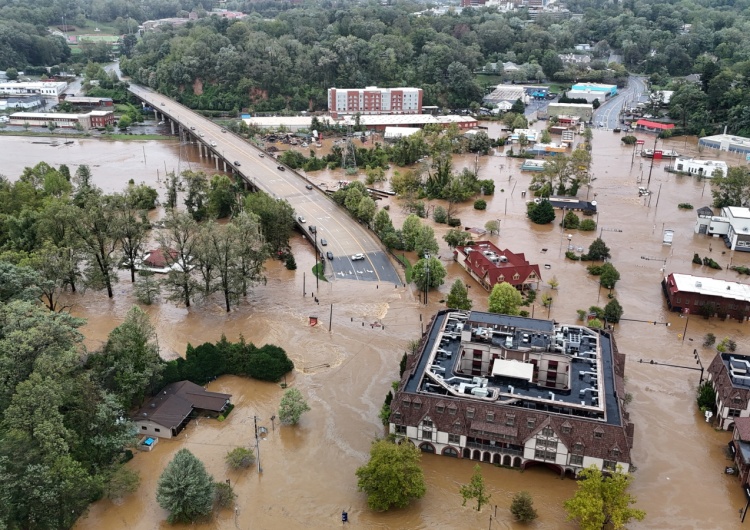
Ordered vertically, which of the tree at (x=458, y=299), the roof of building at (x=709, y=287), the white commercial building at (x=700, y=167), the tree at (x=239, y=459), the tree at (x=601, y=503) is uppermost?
the white commercial building at (x=700, y=167)

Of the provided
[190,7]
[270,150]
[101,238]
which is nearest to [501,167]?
[270,150]

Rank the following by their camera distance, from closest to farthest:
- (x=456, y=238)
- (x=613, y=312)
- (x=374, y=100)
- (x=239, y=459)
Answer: (x=239, y=459) → (x=613, y=312) → (x=456, y=238) → (x=374, y=100)

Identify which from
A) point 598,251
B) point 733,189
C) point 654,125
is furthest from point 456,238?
point 654,125

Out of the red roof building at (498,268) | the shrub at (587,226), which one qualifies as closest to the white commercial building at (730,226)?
the shrub at (587,226)

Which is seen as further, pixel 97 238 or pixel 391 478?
pixel 97 238

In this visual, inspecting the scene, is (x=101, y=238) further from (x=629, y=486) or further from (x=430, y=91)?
(x=430, y=91)

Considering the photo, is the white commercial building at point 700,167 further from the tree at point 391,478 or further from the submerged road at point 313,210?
the tree at point 391,478

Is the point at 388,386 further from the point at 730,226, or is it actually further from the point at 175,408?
the point at 730,226
